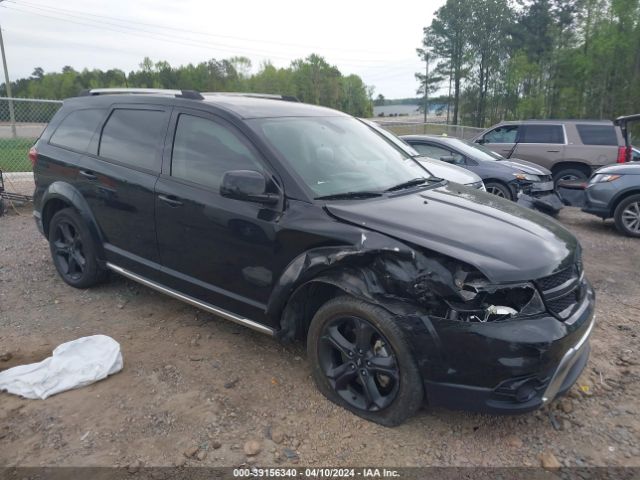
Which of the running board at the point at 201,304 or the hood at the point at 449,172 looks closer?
the running board at the point at 201,304

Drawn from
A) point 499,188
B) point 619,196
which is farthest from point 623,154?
point 499,188

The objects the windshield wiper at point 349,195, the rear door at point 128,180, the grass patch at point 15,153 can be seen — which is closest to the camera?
the windshield wiper at point 349,195

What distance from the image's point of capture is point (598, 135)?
11367 mm

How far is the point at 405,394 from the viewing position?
2.69 m

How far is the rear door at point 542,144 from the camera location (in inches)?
460

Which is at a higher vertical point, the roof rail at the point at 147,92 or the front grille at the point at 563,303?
the roof rail at the point at 147,92

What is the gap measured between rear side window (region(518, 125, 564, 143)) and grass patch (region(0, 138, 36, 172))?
1312cm

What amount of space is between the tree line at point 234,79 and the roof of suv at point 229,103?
188ft

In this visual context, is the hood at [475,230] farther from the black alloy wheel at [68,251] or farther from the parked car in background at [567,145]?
the parked car in background at [567,145]

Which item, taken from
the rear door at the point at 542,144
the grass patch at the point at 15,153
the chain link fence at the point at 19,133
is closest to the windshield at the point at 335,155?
the chain link fence at the point at 19,133

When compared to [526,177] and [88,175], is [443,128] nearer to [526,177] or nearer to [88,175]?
[526,177]

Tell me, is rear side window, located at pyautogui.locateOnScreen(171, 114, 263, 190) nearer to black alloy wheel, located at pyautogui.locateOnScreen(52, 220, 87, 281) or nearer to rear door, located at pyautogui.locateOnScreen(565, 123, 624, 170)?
black alloy wheel, located at pyautogui.locateOnScreen(52, 220, 87, 281)

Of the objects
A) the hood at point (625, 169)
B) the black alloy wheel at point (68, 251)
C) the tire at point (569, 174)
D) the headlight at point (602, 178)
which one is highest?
the hood at point (625, 169)

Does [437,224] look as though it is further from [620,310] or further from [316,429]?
[620,310]
